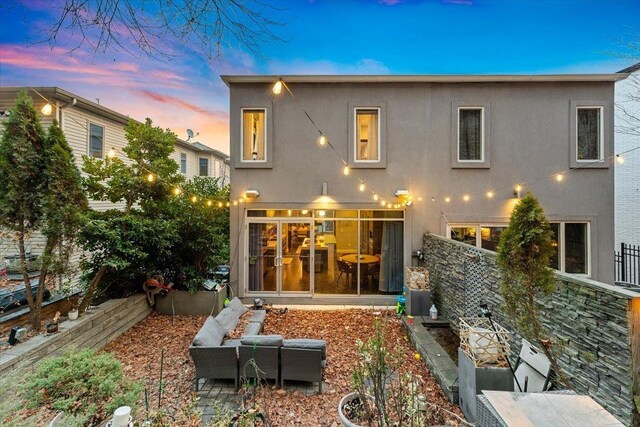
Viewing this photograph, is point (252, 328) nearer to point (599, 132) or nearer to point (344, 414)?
point (344, 414)

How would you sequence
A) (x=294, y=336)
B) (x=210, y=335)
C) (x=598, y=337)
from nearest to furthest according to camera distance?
(x=598, y=337) < (x=210, y=335) < (x=294, y=336)

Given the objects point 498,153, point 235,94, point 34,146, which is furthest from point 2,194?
point 498,153

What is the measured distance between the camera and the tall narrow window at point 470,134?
8.40m

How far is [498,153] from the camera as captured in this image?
830 cm

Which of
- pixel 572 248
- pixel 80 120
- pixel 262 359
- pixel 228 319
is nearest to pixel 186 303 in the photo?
pixel 228 319

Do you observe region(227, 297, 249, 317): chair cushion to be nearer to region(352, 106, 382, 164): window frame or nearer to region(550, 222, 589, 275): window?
region(352, 106, 382, 164): window frame

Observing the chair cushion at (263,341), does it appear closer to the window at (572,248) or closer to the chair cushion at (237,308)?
the chair cushion at (237,308)

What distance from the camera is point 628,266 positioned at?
10.8 m

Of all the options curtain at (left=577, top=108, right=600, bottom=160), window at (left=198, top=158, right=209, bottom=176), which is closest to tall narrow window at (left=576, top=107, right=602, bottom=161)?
curtain at (left=577, top=108, right=600, bottom=160)

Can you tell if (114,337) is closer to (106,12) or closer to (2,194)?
(2,194)

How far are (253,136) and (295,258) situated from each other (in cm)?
379

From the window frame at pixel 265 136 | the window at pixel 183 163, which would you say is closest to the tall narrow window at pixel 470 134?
the window frame at pixel 265 136

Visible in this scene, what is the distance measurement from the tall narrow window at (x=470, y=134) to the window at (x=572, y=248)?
3.02m

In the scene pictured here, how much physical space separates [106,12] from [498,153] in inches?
356
